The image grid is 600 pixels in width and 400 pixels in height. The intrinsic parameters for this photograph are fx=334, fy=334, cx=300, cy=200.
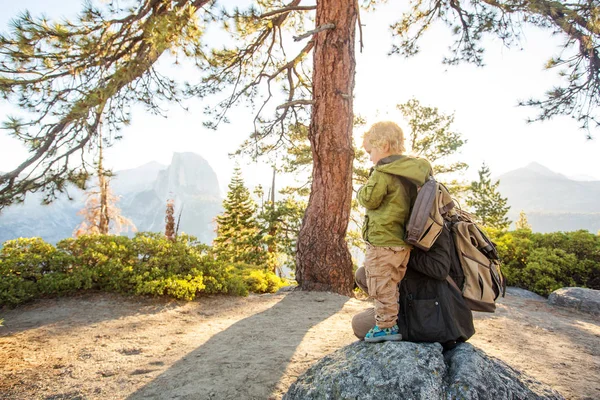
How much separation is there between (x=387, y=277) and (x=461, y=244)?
0.53 metres

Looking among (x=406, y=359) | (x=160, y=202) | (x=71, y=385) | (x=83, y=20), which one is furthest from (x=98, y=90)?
(x=160, y=202)

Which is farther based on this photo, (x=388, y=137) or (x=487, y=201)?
(x=487, y=201)

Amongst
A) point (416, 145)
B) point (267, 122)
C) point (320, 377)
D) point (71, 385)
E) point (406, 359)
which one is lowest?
point (71, 385)

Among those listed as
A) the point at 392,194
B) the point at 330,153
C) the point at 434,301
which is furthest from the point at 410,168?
the point at 330,153

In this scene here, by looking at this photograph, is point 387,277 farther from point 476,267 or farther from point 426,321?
point 476,267

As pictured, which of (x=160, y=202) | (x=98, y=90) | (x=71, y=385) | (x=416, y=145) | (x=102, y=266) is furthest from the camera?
(x=160, y=202)

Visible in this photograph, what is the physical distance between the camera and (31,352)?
3.32m

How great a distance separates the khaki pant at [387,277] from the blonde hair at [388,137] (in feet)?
2.34

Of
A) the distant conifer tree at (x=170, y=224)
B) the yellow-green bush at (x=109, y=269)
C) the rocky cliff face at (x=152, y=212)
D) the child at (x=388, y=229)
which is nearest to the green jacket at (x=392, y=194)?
the child at (x=388, y=229)

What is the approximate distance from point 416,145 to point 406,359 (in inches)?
634

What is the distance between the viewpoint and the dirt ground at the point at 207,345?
8.54ft

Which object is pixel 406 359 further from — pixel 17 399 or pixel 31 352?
pixel 31 352

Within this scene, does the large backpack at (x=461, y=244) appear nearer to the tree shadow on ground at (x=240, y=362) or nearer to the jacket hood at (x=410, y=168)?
the jacket hood at (x=410, y=168)

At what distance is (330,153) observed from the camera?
5.80 meters
